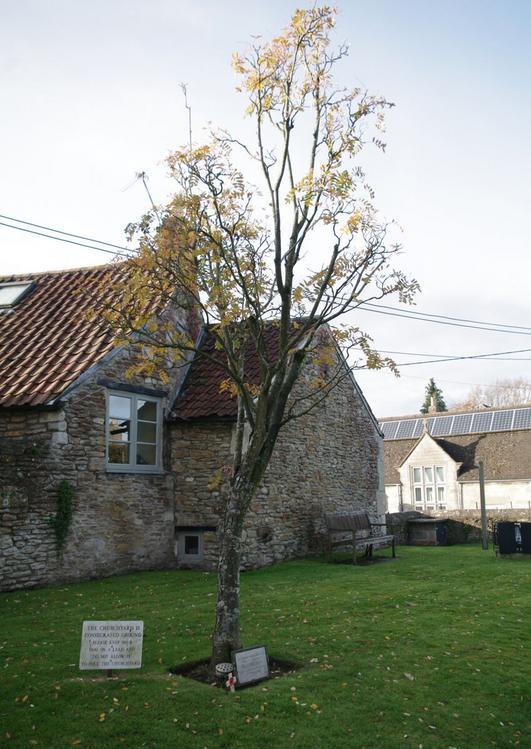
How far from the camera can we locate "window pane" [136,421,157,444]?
54.0 feet

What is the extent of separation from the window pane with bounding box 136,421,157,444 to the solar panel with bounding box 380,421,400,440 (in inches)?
1118

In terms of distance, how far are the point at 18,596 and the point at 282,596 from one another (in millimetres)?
4830

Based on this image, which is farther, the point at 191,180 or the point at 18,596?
the point at 18,596

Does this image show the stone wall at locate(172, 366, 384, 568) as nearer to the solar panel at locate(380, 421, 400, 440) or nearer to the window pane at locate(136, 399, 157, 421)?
the window pane at locate(136, 399, 157, 421)

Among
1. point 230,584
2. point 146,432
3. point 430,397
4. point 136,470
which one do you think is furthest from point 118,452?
point 430,397

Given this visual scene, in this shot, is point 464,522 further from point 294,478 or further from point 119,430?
point 119,430

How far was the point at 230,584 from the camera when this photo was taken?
7863 mm

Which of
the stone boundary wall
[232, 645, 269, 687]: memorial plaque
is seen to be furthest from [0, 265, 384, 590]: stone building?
the stone boundary wall

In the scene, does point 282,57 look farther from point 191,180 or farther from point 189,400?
point 189,400

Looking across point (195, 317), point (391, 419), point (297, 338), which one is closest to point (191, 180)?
point (297, 338)

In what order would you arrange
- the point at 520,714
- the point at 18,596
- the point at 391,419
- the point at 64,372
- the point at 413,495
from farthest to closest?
the point at 391,419 < the point at 413,495 < the point at 64,372 < the point at 18,596 < the point at 520,714

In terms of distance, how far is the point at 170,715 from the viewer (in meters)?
6.31

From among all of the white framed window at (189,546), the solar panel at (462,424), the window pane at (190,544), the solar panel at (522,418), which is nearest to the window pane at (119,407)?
the white framed window at (189,546)

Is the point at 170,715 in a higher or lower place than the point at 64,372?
lower
